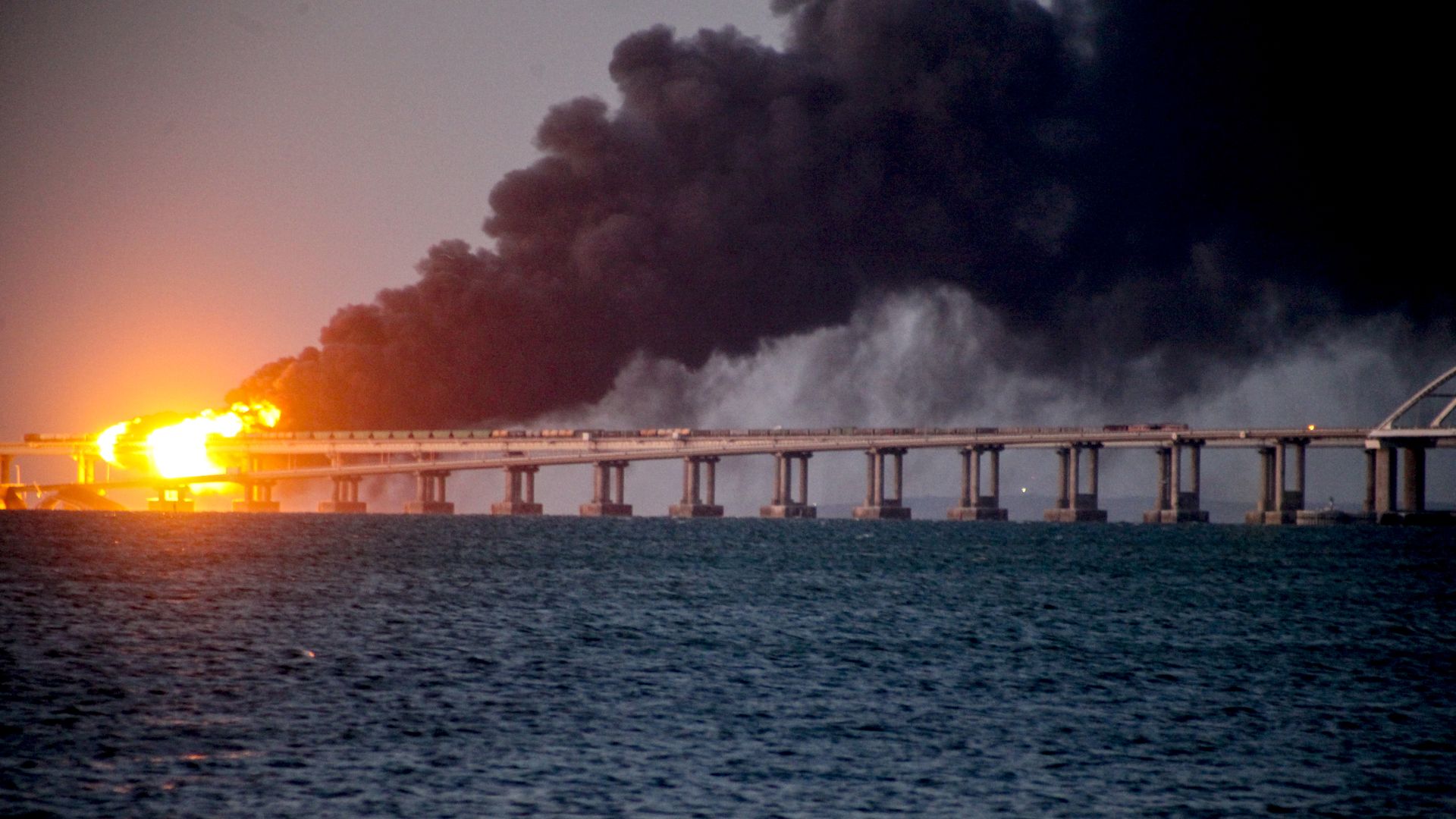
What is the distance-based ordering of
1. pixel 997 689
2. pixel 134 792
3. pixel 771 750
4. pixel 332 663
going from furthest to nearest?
pixel 332 663 → pixel 997 689 → pixel 771 750 → pixel 134 792

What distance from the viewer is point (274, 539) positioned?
486 feet

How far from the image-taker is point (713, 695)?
47344 millimetres

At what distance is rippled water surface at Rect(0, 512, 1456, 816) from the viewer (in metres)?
34.6

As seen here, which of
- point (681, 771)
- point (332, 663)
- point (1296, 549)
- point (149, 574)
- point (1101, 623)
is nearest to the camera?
point (681, 771)

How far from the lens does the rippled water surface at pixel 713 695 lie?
1361 inches

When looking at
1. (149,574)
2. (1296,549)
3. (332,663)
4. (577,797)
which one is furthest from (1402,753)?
(1296,549)

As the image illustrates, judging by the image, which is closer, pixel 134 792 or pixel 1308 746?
pixel 134 792

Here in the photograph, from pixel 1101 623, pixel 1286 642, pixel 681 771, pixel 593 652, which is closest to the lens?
pixel 681 771

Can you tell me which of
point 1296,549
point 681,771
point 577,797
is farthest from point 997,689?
point 1296,549

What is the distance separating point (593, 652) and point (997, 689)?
1397cm

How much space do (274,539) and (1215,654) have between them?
103247 mm

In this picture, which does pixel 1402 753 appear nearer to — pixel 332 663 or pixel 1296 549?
pixel 332 663

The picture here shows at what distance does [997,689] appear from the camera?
163 feet

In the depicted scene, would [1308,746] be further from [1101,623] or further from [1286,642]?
[1101,623]
